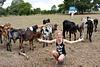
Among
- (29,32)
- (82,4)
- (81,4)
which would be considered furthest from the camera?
(81,4)

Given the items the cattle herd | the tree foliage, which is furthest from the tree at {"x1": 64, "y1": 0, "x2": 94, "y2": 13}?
the cattle herd

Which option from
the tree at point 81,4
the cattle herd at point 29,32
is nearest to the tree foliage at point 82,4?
the tree at point 81,4

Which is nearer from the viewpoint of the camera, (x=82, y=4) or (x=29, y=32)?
(x=29, y=32)

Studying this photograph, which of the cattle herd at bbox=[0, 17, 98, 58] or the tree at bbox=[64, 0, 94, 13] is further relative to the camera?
the tree at bbox=[64, 0, 94, 13]

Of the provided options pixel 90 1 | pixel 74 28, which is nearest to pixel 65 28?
pixel 74 28

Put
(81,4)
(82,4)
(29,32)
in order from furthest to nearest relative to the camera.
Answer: (81,4), (82,4), (29,32)

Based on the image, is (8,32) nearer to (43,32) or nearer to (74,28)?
(43,32)

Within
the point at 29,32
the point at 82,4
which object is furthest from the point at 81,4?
the point at 29,32

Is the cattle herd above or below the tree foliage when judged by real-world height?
below

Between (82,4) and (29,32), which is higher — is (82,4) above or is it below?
above

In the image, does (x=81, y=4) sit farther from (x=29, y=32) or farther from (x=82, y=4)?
(x=29, y=32)

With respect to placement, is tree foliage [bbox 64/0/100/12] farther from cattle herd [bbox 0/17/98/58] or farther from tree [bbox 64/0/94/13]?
cattle herd [bbox 0/17/98/58]

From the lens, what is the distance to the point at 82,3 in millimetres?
36375

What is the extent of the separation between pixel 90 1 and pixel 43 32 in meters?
A: 38.5
